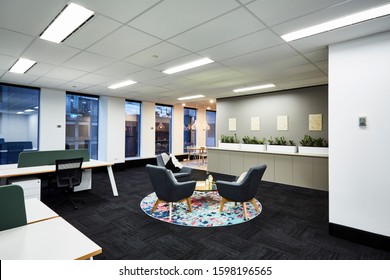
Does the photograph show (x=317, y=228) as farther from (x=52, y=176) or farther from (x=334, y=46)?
(x=52, y=176)

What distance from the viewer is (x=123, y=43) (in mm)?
2945

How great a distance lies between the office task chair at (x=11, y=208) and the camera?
1451 mm

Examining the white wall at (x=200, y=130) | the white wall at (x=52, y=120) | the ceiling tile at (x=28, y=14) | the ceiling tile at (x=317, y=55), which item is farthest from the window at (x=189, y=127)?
the ceiling tile at (x=28, y=14)

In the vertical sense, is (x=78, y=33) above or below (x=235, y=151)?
above

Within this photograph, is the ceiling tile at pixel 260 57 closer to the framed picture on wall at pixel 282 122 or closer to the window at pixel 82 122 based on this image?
the framed picture on wall at pixel 282 122

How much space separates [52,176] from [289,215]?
4.70m

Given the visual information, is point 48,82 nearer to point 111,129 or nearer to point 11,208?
point 111,129

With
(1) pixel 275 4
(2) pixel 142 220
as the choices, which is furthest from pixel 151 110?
(1) pixel 275 4

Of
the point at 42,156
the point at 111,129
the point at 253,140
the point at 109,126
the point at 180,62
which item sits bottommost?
the point at 42,156

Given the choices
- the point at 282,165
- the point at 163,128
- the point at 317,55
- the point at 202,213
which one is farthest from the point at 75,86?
the point at 282,165

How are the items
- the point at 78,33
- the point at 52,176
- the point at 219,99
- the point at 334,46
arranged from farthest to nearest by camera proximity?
the point at 219,99 → the point at 52,176 → the point at 334,46 → the point at 78,33

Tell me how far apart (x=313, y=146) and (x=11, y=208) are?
622 centimetres

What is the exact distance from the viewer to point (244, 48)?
10.2 ft

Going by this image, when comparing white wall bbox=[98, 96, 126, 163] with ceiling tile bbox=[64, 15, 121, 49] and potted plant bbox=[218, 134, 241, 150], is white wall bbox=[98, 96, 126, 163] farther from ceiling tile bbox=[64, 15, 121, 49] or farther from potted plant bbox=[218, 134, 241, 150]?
ceiling tile bbox=[64, 15, 121, 49]
